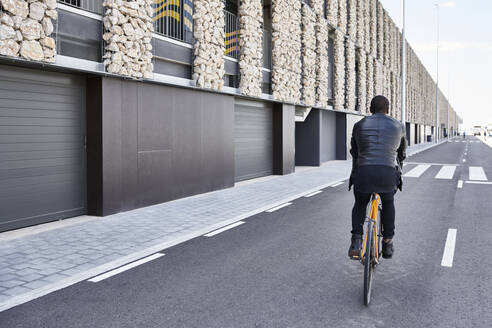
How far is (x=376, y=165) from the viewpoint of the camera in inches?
164

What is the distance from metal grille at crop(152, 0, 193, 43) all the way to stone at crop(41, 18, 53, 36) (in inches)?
123

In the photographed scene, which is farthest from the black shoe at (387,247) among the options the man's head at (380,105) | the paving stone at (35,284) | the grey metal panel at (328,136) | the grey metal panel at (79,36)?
the grey metal panel at (328,136)

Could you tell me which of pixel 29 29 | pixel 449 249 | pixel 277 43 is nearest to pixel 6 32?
pixel 29 29

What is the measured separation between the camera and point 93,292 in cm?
429

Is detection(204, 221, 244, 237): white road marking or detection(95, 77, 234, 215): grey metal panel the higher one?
detection(95, 77, 234, 215): grey metal panel

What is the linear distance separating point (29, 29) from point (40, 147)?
1.94 meters

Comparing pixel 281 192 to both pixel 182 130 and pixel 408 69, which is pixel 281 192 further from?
pixel 408 69

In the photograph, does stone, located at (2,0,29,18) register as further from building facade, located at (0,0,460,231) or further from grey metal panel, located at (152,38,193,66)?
grey metal panel, located at (152,38,193,66)

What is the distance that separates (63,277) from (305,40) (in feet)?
51.3

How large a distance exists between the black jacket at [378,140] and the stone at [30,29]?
5.21m

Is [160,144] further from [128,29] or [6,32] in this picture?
[6,32]

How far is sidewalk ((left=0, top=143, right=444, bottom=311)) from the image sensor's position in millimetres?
4652

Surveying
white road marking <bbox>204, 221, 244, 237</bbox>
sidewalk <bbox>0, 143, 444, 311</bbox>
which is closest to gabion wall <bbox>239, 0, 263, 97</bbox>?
sidewalk <bbox>0, 143, 444, 311</bbox>

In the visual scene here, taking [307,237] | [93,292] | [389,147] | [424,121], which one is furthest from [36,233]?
[424,121]
